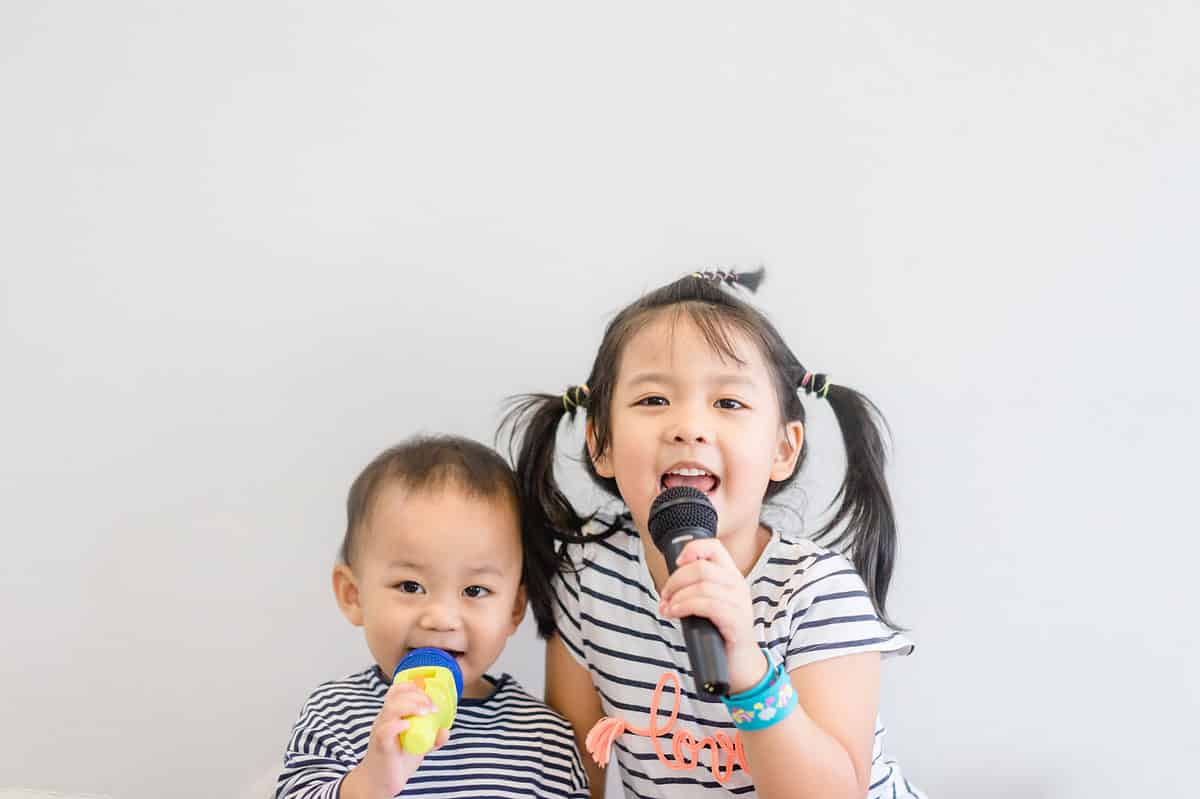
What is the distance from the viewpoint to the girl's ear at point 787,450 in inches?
50.4

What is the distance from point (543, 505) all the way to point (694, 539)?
1.43ft

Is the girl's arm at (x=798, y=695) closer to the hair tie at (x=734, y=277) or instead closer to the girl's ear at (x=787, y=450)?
the girl's ear at (x=787, y=450)

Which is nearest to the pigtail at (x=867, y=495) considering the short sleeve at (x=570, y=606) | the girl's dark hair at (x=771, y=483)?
the girl's dark hair at (x=771, y=483)

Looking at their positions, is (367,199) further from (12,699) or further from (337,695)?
(12,699)

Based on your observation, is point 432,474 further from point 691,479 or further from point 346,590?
point 691,479

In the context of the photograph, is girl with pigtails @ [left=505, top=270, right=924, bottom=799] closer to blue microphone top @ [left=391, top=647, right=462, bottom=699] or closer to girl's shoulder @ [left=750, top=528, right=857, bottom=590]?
girl's shoulder @ [left=750, top=528, right=857, bottom=590]

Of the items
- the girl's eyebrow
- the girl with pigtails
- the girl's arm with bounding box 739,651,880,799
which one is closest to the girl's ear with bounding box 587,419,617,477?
the girl with pigtails

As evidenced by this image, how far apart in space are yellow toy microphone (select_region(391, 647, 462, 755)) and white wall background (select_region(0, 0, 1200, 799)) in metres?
0.40

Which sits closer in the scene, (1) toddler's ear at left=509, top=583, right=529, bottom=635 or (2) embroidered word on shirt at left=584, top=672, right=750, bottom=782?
(2) embroidered word on shirt at left=584, top=672, right=750, bottom=782

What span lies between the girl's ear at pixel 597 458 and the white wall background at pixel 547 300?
0.21 metres

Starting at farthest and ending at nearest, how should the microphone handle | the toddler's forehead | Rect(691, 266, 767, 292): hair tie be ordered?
1. Rect(691, 266, 767, 292): hair tie
2. the toddler's forehead
3. the microphone handle

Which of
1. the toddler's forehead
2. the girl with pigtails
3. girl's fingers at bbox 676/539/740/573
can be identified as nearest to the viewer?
girl's fingers at bbox 676/539/740/573

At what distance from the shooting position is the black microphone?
2.80 feet

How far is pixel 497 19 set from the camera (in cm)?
149
